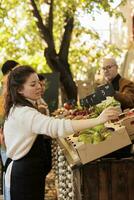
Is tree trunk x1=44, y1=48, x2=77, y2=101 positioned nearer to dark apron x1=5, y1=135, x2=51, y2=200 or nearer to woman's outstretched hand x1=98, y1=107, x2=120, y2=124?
dark apron x1=5, y1=135, x2=51, y2=200

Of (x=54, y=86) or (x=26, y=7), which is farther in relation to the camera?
(x=26, y=7)

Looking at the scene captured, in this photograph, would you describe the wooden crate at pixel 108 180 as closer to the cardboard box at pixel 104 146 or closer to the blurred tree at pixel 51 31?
the cardboard box at pixel 104 146

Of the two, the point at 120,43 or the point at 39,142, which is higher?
the point at 39,142

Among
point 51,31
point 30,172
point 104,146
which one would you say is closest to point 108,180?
point 104,146

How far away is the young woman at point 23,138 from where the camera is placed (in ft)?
12.8

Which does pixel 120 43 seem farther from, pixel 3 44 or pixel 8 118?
pixel 8 118

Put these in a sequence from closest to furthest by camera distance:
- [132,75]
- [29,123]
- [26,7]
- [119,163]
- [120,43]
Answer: [29,123] < [119,163] < [26,7] < [132,75] < [120,43]

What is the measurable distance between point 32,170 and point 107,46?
1374cm

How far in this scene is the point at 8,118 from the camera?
4.04 metres

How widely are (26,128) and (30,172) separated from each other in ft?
1.22

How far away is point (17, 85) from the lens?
397 centimetres

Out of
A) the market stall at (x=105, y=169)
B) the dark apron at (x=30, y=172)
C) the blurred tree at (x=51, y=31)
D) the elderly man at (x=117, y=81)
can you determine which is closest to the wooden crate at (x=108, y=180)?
the market stall at (x=105, y=169)

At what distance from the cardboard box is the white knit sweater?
220 millimetres

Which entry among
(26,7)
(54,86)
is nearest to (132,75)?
(26,7)
